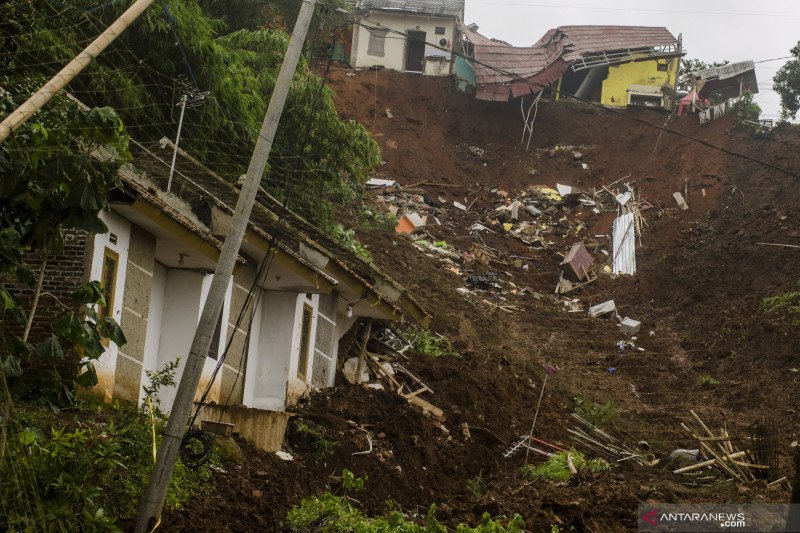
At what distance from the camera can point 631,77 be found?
49.3 m

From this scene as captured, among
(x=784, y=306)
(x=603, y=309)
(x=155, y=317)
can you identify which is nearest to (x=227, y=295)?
(x=155, y=317)

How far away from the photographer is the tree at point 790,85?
165ft

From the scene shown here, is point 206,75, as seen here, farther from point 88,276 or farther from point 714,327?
point 714,327

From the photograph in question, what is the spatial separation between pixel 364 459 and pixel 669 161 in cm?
3122

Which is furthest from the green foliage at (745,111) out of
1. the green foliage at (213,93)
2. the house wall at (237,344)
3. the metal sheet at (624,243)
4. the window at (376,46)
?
the house wall at (237,344)

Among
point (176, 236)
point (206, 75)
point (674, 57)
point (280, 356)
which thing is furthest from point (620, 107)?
point (176, 236)

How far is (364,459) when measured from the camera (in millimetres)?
15695

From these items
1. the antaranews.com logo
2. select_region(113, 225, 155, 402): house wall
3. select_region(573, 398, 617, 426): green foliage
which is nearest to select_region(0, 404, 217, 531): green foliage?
select_region(113, 225, 155, 402): house wall

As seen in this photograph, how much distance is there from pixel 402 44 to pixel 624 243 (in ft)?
56.3

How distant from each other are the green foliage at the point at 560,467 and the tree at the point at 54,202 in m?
9.10

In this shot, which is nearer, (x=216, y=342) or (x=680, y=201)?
(x=216, y=342)

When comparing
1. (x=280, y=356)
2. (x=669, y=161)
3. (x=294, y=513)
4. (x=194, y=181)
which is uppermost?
(x=669, y=161)

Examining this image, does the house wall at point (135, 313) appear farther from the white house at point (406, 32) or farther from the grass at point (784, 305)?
the white house at point (406, 32)

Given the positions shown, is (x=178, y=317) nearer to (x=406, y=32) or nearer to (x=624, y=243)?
(x=624, y=243)
